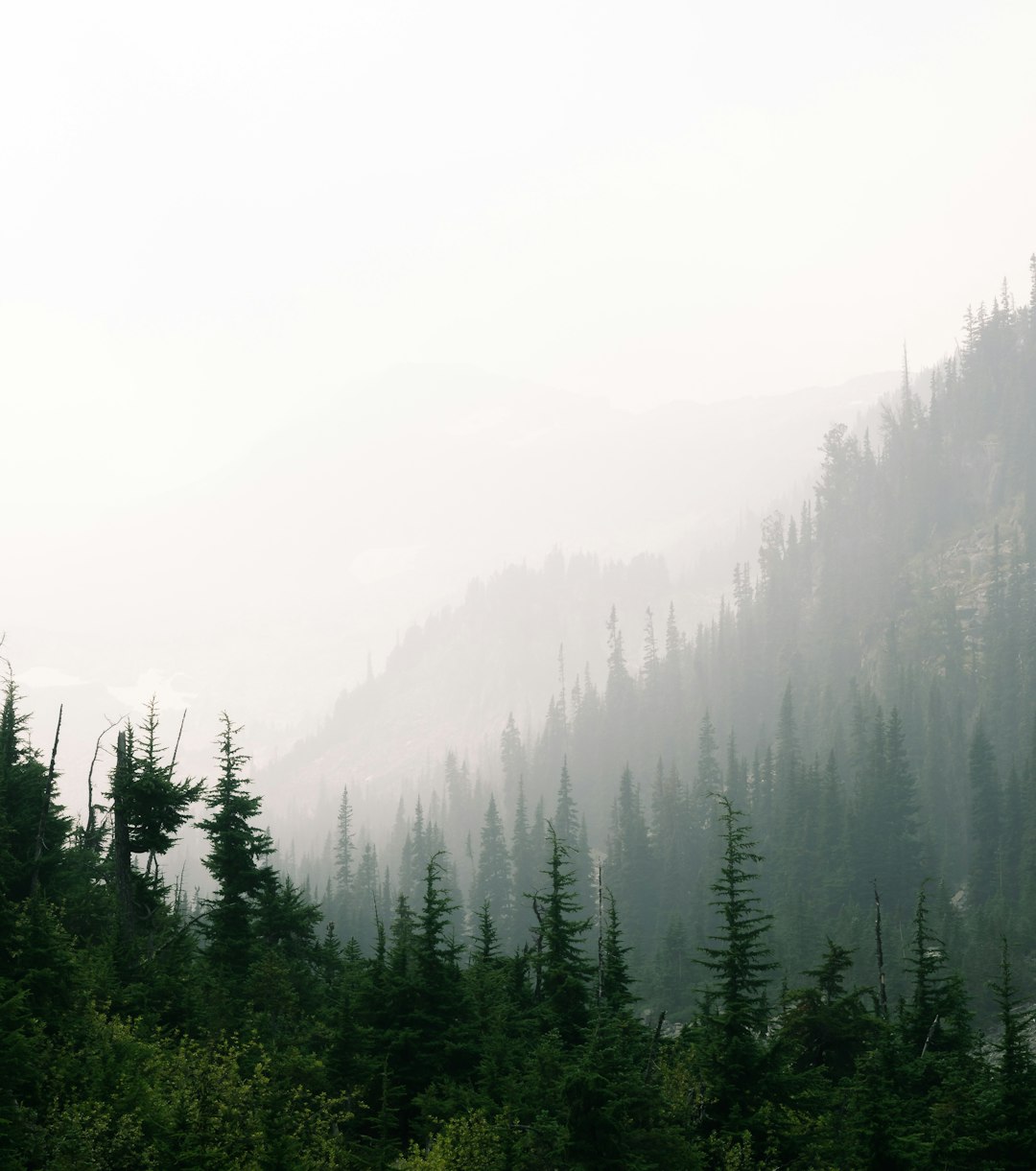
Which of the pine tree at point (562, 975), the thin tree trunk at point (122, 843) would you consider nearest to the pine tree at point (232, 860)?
the thin tree trunk at point (122, 843)

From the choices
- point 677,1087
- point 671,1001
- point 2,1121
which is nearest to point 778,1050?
point 677,1087

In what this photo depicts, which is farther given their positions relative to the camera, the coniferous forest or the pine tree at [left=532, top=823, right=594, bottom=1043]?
the pine tree at [left=532, top=823, right=594, bottom=1043]

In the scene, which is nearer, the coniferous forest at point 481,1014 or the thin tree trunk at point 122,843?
the coniferous forest at point 481,1014

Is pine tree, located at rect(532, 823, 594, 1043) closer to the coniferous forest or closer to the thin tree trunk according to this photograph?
the coniferous forest

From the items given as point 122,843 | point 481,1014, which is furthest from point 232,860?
point 481,1014

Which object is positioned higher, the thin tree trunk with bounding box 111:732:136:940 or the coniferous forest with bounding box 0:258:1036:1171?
the thin tree trunk with bounding box 111:732:136:940

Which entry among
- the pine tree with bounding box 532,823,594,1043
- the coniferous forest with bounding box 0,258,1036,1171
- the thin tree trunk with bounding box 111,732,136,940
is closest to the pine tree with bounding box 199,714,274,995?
the coniferous forest with bounding box 0,258,1036,1171

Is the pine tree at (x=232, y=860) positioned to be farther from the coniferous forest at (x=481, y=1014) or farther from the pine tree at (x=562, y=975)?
the pine tree at (x=562, y=975)

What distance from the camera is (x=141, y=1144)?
787 inches

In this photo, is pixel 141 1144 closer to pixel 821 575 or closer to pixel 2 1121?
pixel 2 1121

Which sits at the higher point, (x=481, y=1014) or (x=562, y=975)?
(x=562, y=975)

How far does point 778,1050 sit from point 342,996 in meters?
12.7

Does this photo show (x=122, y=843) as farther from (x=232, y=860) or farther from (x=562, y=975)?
(x=562, y=975)

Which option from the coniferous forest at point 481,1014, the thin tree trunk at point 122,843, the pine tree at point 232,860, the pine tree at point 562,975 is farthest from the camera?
the pine tree at point 232,860
